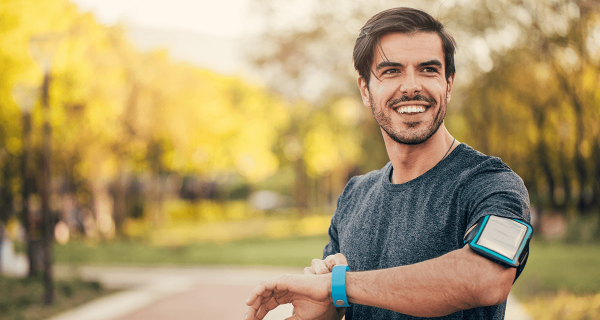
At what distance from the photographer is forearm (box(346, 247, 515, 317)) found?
133 cm

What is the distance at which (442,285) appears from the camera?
136 centimetres

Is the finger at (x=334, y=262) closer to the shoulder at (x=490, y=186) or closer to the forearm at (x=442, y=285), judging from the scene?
the forearm at (x=442, y=285)

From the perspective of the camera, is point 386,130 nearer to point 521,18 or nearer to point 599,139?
point 521,18

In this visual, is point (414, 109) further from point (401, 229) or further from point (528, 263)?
point (528, 263)

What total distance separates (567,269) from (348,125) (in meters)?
15.4

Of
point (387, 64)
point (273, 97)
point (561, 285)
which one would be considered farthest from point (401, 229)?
point (273, 97)

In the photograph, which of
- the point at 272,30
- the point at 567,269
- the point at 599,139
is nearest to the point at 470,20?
the point at 599,139

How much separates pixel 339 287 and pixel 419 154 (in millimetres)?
596

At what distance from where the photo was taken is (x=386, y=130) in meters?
1.87

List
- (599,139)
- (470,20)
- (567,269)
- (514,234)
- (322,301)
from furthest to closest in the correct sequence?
(599,139)
(470,20)
(567,269)
(322,301)
(514,234)

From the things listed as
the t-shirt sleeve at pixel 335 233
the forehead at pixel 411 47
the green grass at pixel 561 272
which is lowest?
the green grass at pixel 561 272

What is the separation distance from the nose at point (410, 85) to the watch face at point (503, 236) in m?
0.56

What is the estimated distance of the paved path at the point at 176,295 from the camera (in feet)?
27.7

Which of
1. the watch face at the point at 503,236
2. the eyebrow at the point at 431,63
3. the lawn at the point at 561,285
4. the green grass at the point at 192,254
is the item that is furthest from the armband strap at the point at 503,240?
the green grass at the point at 192,254
